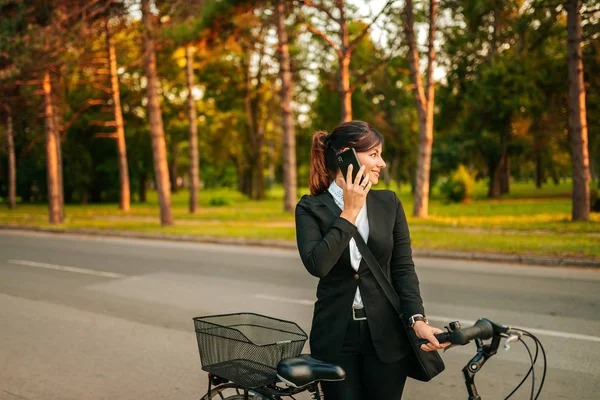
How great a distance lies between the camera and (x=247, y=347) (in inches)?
109

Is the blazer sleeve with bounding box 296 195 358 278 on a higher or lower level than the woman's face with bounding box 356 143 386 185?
lower

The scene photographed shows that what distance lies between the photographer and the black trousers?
2643 mm

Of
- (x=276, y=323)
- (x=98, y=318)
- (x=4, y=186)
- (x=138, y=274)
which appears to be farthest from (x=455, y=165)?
(x=4, y=186)

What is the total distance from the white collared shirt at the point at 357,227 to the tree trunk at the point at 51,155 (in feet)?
71.9

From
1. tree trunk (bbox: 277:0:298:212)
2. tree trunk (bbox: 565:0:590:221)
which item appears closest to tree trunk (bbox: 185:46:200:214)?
tree trunk (bbox: 277:0:298:212)

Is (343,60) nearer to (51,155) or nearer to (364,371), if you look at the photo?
(51,155)

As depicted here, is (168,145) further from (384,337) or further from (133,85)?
(384,337)

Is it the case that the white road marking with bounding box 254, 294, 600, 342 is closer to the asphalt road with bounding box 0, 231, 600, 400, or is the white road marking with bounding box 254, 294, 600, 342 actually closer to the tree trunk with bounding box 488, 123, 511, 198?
the asphalt road with bounding box 0, 231, 600, 400

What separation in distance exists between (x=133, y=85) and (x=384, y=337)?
4213 cm

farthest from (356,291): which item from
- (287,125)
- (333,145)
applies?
(287,125)

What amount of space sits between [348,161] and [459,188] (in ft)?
99.2

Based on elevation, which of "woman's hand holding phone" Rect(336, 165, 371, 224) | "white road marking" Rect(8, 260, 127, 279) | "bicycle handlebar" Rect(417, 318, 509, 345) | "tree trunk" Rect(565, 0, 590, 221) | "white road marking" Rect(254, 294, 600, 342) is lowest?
"white road marking" Rect(254, 294, 600, 342)

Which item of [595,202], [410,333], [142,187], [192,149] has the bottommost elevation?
[595,202]

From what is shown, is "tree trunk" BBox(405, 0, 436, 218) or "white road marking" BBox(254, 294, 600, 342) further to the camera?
"tree trunk" BBox(405, 0, 436, 218)
